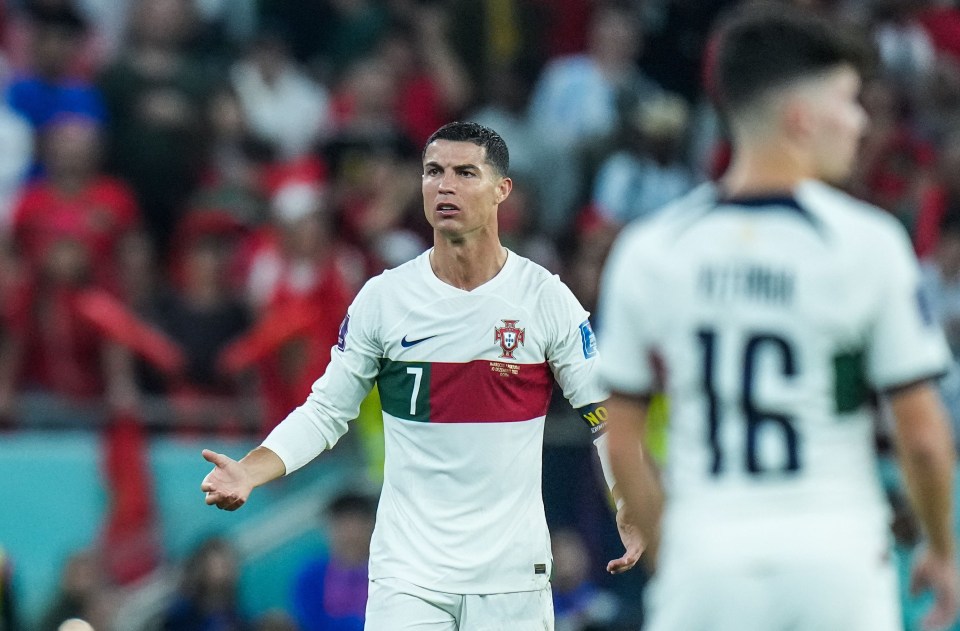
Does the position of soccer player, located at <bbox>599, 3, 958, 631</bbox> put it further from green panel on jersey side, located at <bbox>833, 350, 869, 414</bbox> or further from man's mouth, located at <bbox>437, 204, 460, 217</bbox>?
man's mouth, located at <bbox>437, 204, 460, 217</bbox>

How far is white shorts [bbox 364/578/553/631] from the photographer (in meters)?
6.00

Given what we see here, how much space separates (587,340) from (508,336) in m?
0.31

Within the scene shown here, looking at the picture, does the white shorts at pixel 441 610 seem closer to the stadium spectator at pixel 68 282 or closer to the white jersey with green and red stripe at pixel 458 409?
the white jersey with green and red stripe at pixel 458 409

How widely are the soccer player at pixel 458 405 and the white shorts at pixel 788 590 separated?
2170 millimetres

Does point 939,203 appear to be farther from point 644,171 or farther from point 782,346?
point 782,346

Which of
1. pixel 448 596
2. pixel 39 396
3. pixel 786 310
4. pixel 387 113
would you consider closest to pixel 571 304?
pixel 448 596

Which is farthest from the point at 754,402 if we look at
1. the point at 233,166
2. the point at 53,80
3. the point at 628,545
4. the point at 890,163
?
the point at 53,80

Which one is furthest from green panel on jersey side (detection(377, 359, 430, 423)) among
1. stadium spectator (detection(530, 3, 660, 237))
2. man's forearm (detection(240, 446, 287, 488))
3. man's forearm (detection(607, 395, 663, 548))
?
stadium spectator (detection(530, 3, 660, 237))

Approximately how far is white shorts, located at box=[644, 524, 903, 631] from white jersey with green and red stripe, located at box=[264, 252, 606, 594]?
85.7 inches

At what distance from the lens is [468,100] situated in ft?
42.9

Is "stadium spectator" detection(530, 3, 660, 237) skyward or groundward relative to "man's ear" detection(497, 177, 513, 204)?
skyward

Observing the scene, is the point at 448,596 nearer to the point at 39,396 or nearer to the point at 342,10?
the point at 39,396

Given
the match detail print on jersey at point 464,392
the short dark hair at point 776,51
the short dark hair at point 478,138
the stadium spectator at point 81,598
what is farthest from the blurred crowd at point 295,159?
A: the short dark hair at point 776,51

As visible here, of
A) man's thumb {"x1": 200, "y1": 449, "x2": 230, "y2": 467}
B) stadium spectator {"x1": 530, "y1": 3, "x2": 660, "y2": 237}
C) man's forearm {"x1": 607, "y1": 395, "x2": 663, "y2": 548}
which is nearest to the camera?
man's forearm {"x1": 607, "y1": 395, "x2": 663, "y2": 548}
